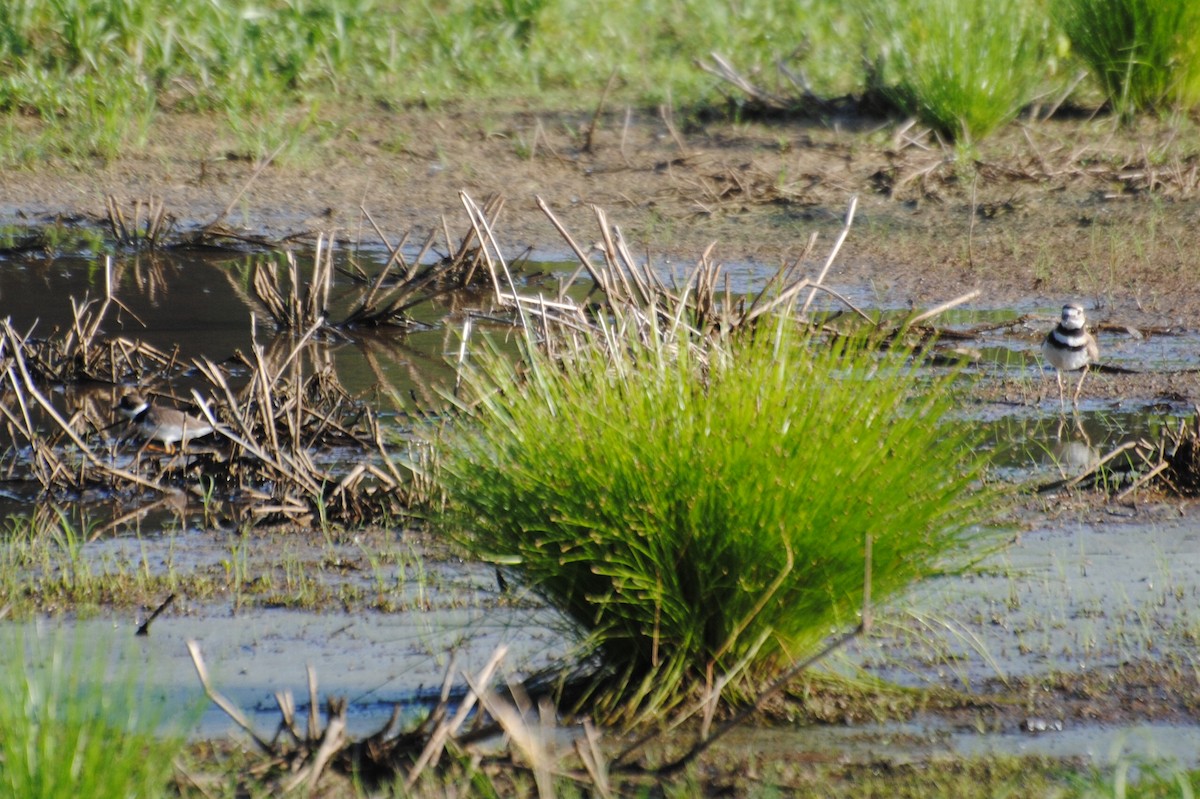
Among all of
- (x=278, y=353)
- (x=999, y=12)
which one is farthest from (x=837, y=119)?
(x=278, y=353)

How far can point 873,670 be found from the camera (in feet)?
13.0

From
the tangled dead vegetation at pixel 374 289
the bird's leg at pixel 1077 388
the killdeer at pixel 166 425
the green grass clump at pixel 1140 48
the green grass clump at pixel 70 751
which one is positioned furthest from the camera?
the green grass clump at pixel 1140 48

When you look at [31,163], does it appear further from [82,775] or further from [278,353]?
[82,775]

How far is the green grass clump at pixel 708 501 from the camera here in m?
3.40

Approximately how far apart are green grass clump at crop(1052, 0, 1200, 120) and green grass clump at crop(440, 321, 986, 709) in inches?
308

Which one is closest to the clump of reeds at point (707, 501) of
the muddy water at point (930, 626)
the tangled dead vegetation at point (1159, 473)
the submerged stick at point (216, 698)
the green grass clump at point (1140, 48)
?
the muddy water at point (930, 626)

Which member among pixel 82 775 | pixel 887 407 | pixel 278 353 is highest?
pixel 887 407

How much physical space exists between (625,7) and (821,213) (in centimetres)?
554

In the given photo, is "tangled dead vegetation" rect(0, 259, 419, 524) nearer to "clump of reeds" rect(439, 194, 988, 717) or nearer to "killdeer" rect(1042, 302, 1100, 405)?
"clump of reeds" rect(439, 194, 988, 717)

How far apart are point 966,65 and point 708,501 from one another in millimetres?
7542

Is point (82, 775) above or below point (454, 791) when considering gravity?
above

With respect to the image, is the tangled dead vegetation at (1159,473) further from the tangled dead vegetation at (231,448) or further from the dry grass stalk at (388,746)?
the dry grass stalk at (388,746)

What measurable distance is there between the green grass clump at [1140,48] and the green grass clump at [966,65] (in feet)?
1.22

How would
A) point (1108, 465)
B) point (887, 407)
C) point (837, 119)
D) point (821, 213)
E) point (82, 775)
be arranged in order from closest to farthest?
1. point (82, 775)
2. point (887, 407)
3. point (1108, 465)
4. point (821, 213)
5. point (837, 119)
